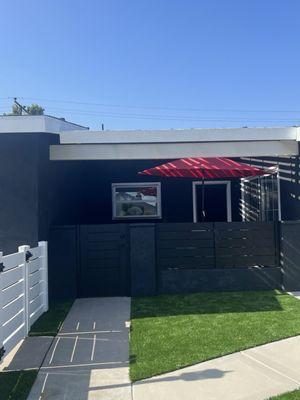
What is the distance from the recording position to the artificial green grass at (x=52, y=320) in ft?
20.2

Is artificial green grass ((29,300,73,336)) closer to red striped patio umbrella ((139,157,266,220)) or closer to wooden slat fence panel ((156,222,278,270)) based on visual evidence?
wooden slat fence panel ((156,222,278,270))

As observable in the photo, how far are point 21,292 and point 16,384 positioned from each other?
1730mm

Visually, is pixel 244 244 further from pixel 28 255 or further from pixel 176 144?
pixel 28 255

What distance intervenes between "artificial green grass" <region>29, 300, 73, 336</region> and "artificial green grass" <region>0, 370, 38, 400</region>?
143 cm

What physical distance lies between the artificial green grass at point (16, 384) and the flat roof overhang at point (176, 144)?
4.99 m

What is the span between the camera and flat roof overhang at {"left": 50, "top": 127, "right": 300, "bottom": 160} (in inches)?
340

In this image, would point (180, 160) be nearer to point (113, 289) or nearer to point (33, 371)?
point (113, 289)

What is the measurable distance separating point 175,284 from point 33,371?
4.13 metres

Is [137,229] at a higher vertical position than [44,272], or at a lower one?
higher

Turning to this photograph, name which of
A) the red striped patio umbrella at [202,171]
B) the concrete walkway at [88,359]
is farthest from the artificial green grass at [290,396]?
the red striped patio umbrella at [202,171]

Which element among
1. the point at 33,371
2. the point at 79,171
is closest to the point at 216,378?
the point at 33,371

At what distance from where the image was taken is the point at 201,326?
6105mm

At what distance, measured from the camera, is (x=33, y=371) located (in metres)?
4.70

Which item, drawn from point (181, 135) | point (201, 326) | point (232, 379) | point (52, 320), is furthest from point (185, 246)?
point (232, 379)
